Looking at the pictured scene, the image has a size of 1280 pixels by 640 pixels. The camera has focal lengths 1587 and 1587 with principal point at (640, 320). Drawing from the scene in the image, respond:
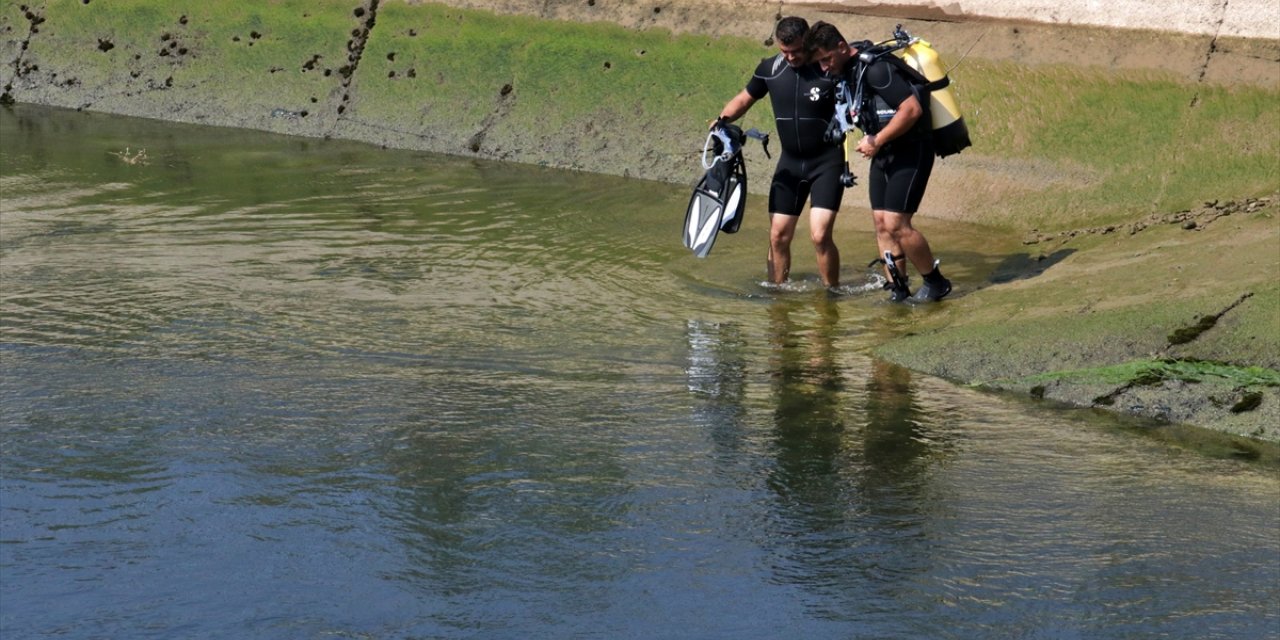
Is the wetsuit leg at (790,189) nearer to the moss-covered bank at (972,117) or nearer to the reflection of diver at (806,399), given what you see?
the reflection of diver at (806,399)

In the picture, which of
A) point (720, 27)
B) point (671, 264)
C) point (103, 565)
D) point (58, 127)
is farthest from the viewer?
point (58, 127)

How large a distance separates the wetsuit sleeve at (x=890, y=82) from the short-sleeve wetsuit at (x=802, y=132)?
0.38 meters

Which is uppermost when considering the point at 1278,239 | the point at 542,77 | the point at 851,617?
the point at 542,77

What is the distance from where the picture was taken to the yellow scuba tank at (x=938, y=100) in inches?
346

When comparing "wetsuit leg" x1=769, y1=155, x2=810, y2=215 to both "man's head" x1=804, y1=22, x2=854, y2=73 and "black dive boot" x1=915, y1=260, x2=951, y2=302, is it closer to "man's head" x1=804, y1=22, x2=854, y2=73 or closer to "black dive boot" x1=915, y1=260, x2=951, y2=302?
"man's head" x1=804, y1=22, x2=854, y2=73

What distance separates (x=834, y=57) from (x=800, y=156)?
737mm

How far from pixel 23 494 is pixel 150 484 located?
442 mm

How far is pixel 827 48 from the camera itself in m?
8.71

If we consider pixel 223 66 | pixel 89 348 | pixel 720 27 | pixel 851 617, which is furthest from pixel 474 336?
pixel 223 66

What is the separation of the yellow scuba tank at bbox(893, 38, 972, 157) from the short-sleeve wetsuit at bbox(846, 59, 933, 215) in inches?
2.8

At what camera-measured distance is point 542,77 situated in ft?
43.3

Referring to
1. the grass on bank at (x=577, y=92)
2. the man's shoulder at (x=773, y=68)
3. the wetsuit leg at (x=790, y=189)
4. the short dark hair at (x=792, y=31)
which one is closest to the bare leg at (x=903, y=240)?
the wetsuit leg at (x=790, y=189)

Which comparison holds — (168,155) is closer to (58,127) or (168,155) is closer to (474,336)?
(58,127)

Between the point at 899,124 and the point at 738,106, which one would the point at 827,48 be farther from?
the point at 738,106
